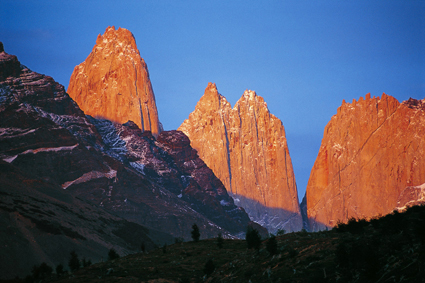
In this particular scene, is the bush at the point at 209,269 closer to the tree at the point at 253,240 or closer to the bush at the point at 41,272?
the tree at the point at 253,240

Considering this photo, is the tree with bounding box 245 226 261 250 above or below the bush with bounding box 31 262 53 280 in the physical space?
above

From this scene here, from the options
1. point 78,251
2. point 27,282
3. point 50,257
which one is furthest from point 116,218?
point 27,282

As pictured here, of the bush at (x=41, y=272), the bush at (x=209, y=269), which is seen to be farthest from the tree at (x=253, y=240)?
the bush at (x=41, y=272)

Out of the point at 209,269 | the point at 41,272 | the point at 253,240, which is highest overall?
the point at 253,240

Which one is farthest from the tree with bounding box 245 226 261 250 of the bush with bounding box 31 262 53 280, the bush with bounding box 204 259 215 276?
the bush with bounding box 31 262 53 280

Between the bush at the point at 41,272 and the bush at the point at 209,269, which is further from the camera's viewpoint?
the bush at the point at 41,272

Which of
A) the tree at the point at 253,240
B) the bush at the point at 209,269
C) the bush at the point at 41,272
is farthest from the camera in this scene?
the bush at the point at 41,272

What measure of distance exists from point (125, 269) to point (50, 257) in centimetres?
6847

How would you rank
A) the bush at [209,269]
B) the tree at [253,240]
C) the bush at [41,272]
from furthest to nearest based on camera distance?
the bush at [41,272] → the tree at [253,240] → the bush at [209,269]

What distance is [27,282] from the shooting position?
43156 mm

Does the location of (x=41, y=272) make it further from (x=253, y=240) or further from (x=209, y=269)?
(x=253, y=240)

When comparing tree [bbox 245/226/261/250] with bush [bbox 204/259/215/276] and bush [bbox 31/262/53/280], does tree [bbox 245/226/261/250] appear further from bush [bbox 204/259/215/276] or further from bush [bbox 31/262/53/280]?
bush [bbox 31/262/53/280]

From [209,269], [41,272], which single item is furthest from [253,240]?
[41,272]

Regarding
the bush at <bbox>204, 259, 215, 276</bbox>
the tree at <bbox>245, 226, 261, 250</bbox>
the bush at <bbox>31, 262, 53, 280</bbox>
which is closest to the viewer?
the bush at <bbox>204, 259, 215, 276</bbox>
